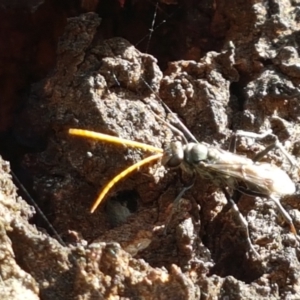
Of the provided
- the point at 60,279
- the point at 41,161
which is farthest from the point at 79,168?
the point at 60,279

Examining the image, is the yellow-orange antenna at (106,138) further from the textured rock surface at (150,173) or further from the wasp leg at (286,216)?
the wasp leg at (286,216)

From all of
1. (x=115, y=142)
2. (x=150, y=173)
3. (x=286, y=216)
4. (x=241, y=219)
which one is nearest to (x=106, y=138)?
(x=115, y=142)

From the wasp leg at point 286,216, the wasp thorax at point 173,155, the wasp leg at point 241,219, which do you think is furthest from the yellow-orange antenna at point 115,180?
the wasp leg at point 286,216

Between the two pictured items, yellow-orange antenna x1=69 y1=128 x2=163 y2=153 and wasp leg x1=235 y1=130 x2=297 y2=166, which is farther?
wasp leg x1=235 y1=130 x2=297 y2=166

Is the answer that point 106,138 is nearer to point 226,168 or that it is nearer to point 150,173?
point 150,173

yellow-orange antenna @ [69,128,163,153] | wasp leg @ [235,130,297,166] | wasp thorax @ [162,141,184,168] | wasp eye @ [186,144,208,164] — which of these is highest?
yellow-orange antenna @ [69,128,163,153]

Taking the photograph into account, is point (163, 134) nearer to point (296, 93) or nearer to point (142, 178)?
point (142, 178)

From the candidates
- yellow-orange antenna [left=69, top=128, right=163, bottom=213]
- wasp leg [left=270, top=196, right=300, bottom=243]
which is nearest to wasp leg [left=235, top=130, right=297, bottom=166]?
wasp leg [left=270, top=196, right=300, bottom=243]

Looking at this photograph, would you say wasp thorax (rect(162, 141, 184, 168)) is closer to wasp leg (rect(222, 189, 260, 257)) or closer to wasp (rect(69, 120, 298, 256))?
wasp (rect(69, 120, 298, 256))
